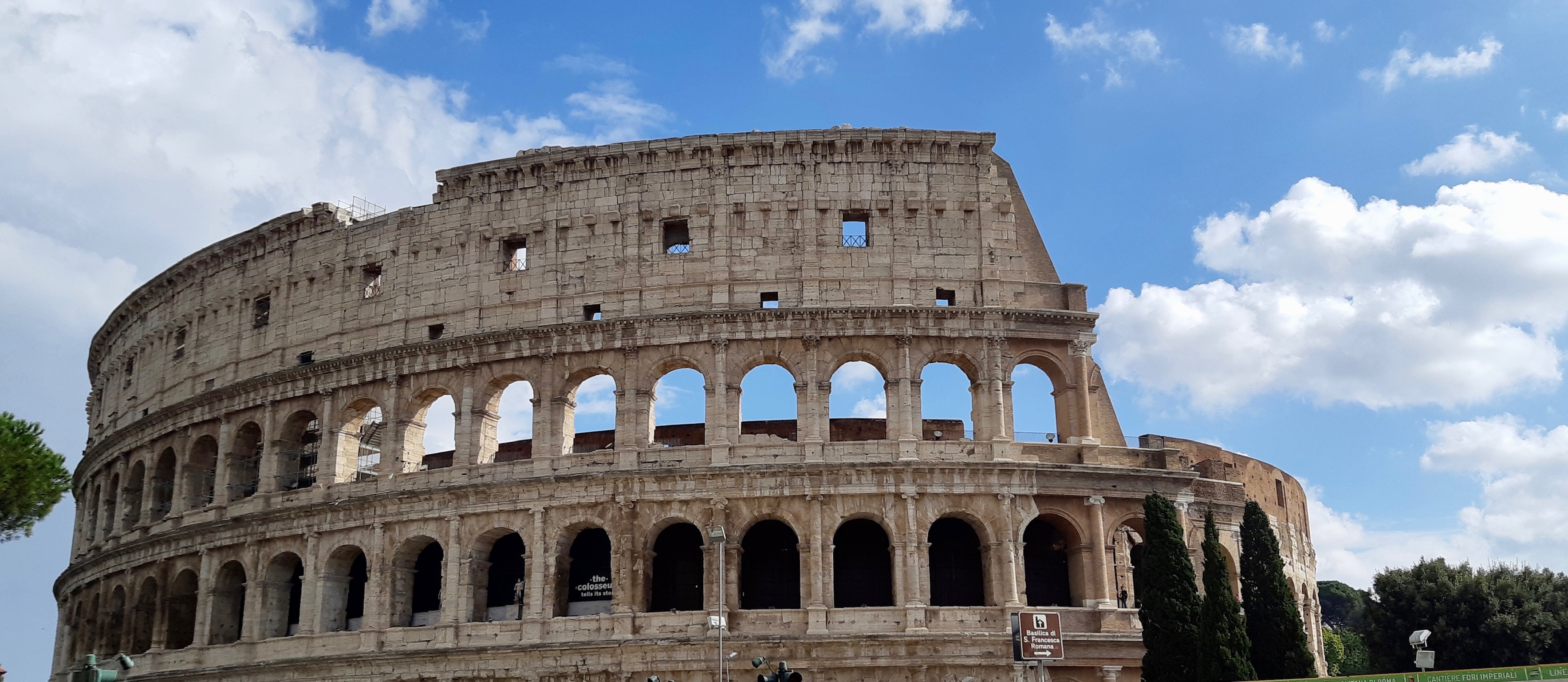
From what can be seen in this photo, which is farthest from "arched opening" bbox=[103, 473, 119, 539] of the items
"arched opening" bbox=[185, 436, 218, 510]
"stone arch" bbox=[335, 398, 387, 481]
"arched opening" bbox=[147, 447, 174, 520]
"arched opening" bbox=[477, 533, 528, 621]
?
"arched opening" bbox=[477, 533, 528, 621]

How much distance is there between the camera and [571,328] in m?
33.4

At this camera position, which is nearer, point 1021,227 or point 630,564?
point 630,564

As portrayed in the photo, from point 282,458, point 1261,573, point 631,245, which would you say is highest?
point 631,245

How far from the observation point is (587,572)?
3353 cm

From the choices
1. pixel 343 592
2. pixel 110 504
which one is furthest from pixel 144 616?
pixel 343 592

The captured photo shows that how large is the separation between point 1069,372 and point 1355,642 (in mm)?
53370

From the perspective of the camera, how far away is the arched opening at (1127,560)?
32.4 m

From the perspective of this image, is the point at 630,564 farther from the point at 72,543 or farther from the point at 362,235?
the point at 72,543

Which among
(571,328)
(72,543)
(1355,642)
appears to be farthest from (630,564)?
(1355,642)

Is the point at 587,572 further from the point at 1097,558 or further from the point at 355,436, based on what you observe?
the point at 1097,558

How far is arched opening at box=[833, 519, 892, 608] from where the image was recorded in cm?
3209

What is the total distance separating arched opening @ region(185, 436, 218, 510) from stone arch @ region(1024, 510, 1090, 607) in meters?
24.1

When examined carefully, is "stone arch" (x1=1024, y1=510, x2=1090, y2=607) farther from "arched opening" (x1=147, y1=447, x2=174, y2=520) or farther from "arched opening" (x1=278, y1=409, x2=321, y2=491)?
"arched opening" (x1=147, y1=447, x2=174, y2=520)

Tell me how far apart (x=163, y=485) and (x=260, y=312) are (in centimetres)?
677
